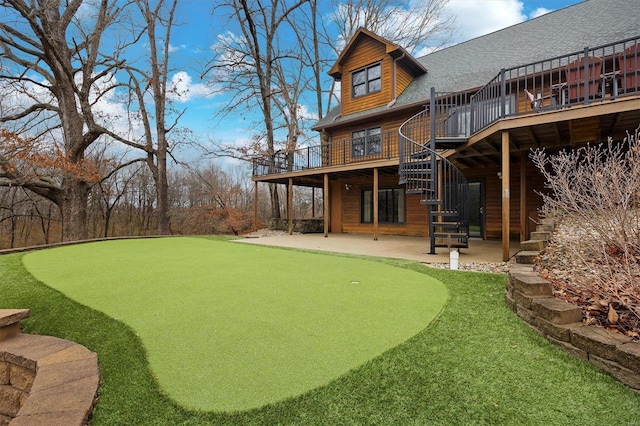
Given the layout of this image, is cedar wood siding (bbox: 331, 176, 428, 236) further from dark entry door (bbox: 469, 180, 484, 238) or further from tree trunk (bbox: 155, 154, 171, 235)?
tree trunk (bbox: 155, 154, 171, 235)

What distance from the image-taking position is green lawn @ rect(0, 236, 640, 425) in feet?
5.21

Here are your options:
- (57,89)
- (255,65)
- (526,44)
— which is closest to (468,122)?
(526,44)

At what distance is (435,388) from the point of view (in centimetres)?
182

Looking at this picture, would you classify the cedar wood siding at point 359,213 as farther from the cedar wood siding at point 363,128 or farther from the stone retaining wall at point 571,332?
the stone retaining wall at point 571,332

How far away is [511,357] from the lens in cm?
217

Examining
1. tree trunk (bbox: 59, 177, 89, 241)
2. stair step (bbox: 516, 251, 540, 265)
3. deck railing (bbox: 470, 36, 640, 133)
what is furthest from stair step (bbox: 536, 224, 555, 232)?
tree trunk (bbox: 59, 177, 89, 241)

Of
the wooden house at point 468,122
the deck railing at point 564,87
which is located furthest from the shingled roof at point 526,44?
the deck railing at point 564,87

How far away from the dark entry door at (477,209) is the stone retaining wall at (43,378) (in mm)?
9772

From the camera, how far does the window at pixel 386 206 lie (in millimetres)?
11580

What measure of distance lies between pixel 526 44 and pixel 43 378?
513 inches

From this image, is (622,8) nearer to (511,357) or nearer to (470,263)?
(470,263)

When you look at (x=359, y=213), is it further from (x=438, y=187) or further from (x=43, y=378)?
(x=43, y=378)

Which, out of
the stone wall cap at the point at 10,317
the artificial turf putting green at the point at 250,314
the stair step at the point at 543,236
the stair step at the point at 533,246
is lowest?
the artificial turf putting green at the point at 250,314

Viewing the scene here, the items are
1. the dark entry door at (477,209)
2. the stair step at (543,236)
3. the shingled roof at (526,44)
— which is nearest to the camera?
the stair step at (543,236)
